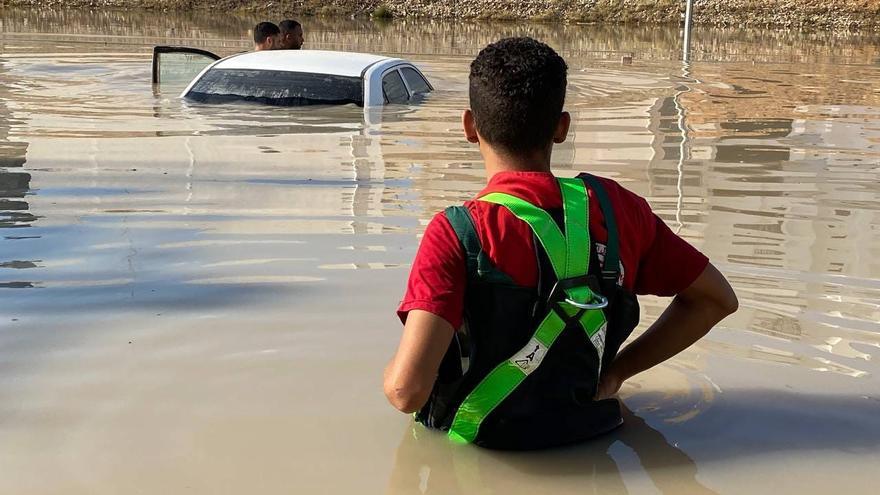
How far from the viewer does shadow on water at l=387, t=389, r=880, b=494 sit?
323 cm

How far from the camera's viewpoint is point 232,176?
27.0 ft

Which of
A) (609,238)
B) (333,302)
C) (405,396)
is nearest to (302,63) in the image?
(333,302)

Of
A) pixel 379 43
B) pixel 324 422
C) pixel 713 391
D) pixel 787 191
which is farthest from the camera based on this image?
pixel 379 43

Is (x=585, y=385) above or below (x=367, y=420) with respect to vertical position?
above

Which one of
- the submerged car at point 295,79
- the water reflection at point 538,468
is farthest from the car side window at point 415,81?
the water reflection at point 538,468

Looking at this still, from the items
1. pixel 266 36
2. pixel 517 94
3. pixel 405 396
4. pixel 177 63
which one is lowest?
pixel 405 396

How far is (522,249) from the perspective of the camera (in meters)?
2.96

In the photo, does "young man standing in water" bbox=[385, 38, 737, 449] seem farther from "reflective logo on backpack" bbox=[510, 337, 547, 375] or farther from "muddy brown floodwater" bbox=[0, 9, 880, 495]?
"muddy brown floodwater" bbox=[0, 9, 880, 495]

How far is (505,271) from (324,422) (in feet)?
3.29

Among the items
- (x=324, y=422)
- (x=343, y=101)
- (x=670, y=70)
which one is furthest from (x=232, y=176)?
(x=670, y=70)

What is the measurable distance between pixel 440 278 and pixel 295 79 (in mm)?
8777

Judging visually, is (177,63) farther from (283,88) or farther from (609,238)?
(609,238)

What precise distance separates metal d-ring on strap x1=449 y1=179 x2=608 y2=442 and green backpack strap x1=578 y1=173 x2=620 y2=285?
52 millimetres

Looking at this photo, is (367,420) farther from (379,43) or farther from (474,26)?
(474,26)
